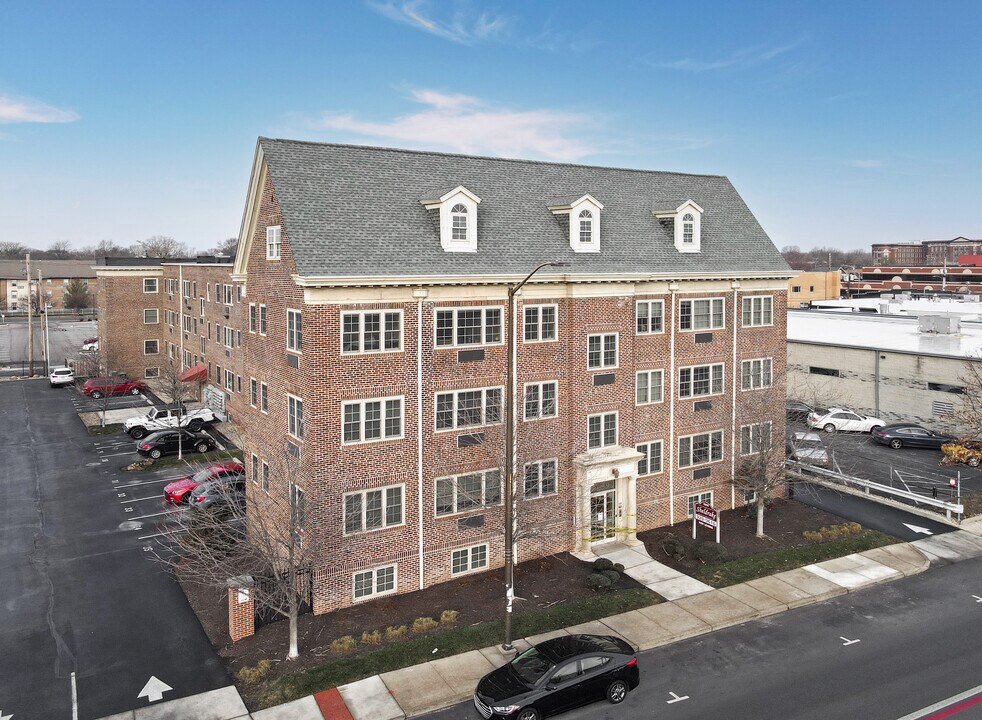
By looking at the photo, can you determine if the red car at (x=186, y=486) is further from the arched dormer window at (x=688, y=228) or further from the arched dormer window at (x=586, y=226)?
the arched dormer window at (x=688, y=228)

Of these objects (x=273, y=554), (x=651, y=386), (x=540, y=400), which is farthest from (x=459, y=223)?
(x=273, y=554)

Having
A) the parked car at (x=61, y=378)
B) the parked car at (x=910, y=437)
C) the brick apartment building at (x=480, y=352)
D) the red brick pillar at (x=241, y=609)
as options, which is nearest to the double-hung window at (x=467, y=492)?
the brick apartment building at (x=480, y=352)

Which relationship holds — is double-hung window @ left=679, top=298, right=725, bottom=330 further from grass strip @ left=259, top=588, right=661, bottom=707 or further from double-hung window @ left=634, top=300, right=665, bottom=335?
grass strip @ left=259, top=588, right=661, bottom=707

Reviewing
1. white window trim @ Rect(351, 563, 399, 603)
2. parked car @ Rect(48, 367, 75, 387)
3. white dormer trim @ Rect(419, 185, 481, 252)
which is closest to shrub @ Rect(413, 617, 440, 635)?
white window trim @ Rect(351, 563, 399, 603)

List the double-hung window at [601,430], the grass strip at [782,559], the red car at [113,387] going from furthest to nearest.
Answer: the red car at [113,387], the double-hung window at [601,430], the grass strip at [782,559]

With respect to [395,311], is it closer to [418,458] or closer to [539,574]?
[418,458]

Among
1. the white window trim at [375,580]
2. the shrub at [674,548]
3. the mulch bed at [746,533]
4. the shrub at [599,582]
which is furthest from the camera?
the mulch bed at [746,533]

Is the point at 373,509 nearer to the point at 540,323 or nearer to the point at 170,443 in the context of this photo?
the point at 540,323
